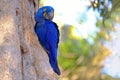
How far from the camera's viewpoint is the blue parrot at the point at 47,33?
3.65m

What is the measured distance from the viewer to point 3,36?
3.18 metres

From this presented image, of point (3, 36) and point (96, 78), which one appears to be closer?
point (3, 36)

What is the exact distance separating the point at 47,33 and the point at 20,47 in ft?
1.32

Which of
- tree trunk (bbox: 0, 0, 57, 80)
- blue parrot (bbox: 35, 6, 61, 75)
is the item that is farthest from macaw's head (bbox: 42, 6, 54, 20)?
tree trunk (bbox: 0, 0, 57, 80)

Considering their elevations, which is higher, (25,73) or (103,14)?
(25,73)

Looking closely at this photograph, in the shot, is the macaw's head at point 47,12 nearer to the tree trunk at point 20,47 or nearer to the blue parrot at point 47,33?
the blue parrot at point 47,33

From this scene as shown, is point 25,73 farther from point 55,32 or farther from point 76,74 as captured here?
point 76,74

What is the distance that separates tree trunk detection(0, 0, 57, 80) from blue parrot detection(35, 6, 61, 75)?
0.20 feet

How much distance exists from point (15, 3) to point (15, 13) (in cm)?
10

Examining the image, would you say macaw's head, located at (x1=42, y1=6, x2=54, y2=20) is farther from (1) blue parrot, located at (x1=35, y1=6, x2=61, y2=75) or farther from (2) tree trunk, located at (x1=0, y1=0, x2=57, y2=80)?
(2) tree trunk, located at (x1=0, y1=0, x2=57, y2=80)

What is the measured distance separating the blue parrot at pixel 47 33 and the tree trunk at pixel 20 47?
61 millimetres

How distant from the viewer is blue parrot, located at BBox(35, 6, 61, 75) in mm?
3652

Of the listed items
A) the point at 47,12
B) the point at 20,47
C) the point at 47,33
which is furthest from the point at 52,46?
the point at 20,47

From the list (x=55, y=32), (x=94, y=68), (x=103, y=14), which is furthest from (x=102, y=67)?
(x=55, y=32)
